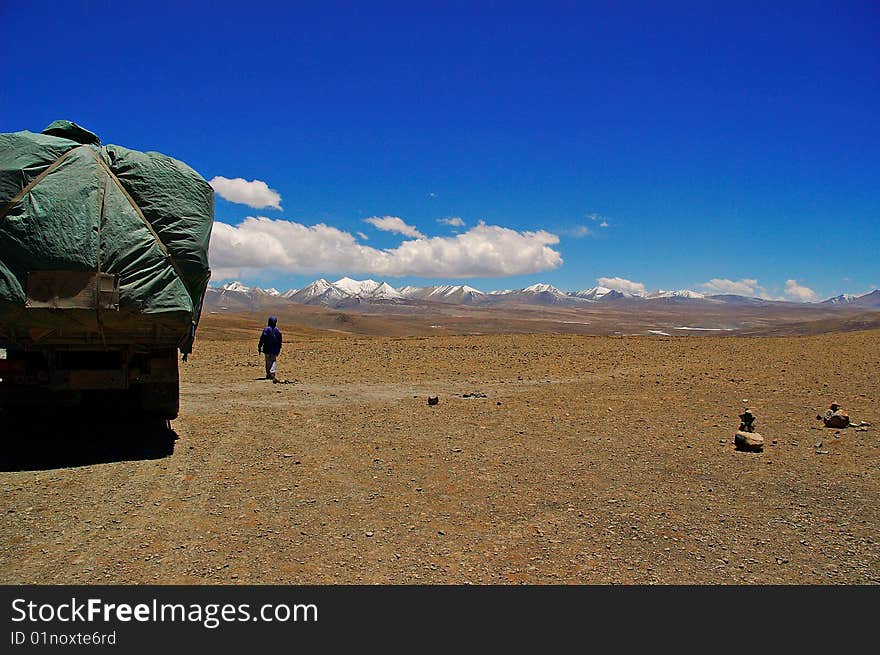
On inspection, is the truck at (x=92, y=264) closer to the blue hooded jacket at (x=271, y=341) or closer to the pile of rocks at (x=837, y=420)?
the blue hooded jacket at (x=271, y=341)

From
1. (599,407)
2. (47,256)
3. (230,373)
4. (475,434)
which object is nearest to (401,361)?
(230,373)

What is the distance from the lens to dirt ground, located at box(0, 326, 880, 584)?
469cm

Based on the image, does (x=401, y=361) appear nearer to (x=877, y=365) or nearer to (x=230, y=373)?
(x=230, y=373)

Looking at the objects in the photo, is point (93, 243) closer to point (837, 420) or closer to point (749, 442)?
point (749, 442)

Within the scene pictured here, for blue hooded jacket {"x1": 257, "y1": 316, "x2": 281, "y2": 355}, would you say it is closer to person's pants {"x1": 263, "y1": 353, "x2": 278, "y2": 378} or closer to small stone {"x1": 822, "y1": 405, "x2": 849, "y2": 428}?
person's pants {"x1": 263, "y1": 353, "x2": 278, "y2": 378}

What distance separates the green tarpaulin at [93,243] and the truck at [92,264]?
A: 0.04 ft

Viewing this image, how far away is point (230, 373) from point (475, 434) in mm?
10444

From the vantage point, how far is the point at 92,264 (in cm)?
686

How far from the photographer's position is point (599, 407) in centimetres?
1188

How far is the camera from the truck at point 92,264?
671 cm

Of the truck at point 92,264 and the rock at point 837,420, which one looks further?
the rock at point 837,420

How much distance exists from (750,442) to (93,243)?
31.8 feet

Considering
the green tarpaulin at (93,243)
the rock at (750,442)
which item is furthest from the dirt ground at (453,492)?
the green tarpaulin at (93,243)

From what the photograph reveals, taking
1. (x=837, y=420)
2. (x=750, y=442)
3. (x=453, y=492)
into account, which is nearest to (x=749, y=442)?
(x=750, y=442)
